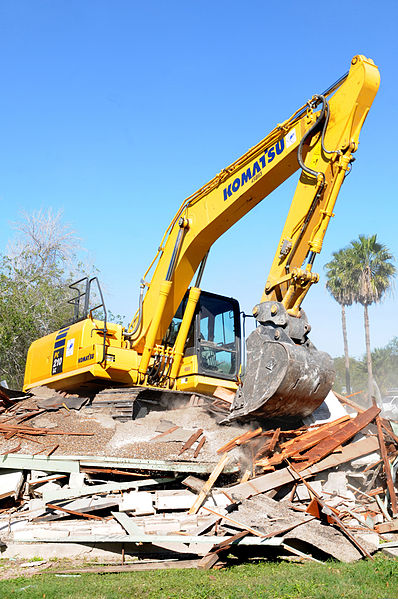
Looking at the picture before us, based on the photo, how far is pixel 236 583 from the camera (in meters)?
5.54

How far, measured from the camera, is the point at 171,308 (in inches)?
440

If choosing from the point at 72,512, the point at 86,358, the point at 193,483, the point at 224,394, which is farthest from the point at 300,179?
the point at 72,512

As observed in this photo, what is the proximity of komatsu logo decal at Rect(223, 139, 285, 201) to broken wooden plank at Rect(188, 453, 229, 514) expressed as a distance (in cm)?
444

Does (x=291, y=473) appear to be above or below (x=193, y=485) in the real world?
above

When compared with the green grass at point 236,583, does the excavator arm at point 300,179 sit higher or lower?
higher

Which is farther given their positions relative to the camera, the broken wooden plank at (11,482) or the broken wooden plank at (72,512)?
the broken wooden plank at (11,482)

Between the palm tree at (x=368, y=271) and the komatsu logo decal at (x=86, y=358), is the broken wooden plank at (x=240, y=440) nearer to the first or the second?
the komatsu logo decal at (x=86, y=358)

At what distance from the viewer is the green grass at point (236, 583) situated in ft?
16.9

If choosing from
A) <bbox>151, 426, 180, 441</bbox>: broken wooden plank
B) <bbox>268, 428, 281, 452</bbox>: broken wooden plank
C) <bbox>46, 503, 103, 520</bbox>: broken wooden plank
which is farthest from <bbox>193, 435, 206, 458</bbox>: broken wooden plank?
<bbox>46, 503, 103, 520</bbox>: broken wooden plank

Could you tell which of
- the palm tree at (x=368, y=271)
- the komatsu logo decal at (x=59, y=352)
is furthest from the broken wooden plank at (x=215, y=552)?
the palm tree at (x=368, y=271)

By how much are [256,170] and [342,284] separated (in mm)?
27028

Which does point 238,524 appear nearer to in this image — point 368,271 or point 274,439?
point 274,439

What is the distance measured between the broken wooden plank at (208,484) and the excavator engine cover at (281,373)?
2.60 ft

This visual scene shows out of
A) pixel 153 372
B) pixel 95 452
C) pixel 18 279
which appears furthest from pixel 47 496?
pixel 18 279
